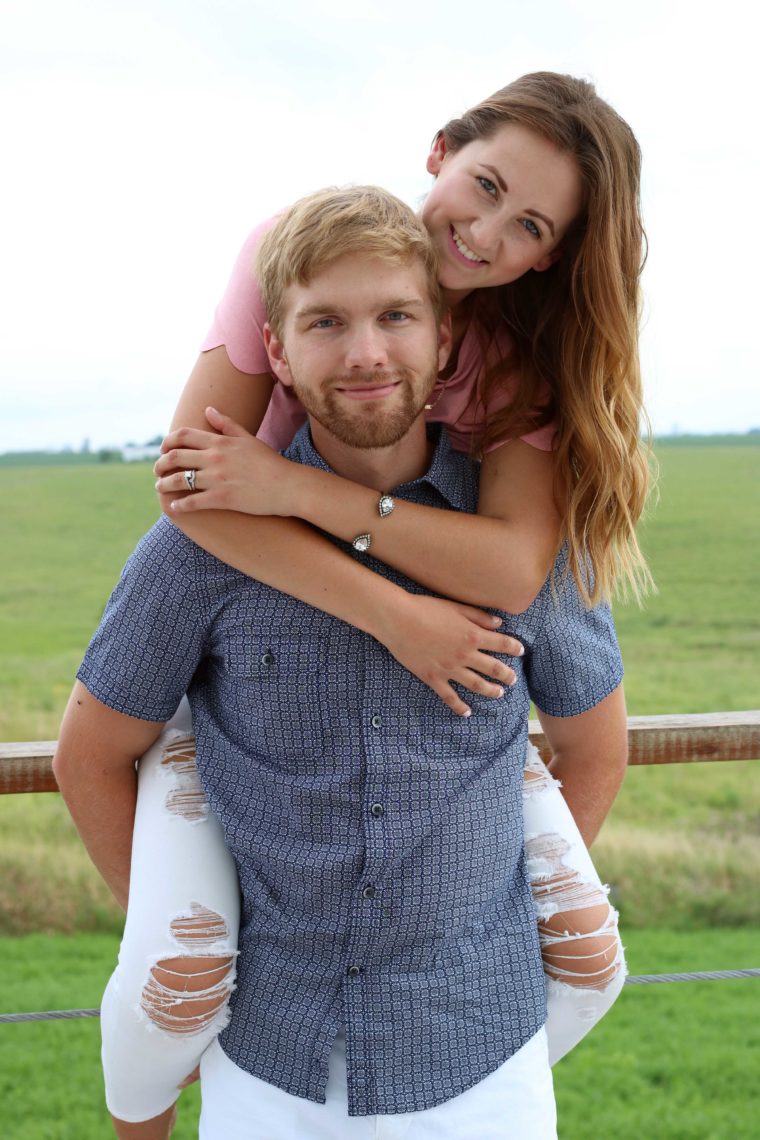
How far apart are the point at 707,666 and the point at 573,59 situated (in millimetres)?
16219

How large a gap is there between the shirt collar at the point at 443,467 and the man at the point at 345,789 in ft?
0.06

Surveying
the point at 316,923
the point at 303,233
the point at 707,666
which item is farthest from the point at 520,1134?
the point at 707,666

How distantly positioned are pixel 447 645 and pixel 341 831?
33 cm

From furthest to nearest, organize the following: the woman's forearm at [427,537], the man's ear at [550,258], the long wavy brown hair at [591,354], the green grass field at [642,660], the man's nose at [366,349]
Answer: the green grass field at [642,660] < the man's ear at [550,258] < the long wavy brown hair at [591,354] < the woman's forearm at [427,537] < the man's nose at [366,349]

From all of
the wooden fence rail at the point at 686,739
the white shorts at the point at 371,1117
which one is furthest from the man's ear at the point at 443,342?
the white shorts at the point at 371,1117

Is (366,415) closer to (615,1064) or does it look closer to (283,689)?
(283,689)

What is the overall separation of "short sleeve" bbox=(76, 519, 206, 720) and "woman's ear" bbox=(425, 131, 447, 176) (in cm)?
84

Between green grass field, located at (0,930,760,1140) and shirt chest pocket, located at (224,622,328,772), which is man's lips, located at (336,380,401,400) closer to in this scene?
shirt chest pocket, located at (224,622,328,772)

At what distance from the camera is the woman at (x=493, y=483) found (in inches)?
65.0

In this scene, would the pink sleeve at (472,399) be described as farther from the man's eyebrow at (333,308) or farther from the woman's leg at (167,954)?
the woman's leg at (167,954)

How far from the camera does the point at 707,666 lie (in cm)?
1719

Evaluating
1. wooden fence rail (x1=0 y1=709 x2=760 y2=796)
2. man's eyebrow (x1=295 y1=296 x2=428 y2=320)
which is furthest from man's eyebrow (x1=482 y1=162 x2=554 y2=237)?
wooden fence rail (x1=0 y1=709 x2=760 y2=796)

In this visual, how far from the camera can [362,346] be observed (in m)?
1.58

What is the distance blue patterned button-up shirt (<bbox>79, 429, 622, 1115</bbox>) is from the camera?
64.4 inches
